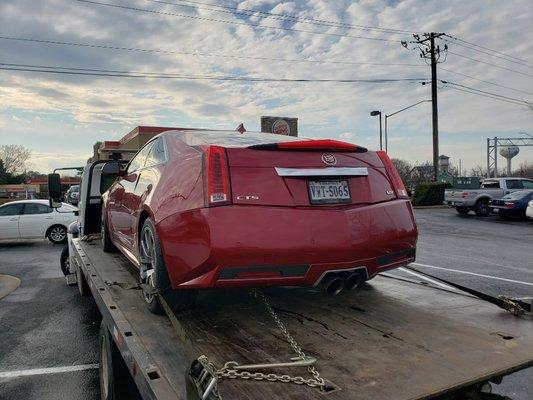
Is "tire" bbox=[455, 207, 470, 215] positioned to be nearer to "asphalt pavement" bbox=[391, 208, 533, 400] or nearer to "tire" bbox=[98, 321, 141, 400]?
"asphalt pavement" bbox=[391, 208, 533, 400]

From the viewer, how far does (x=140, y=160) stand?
4562 mm

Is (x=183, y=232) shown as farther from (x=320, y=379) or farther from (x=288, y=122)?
(x=288, y=122)

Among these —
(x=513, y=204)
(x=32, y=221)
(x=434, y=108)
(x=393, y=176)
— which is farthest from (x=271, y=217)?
(x=434, y=108)

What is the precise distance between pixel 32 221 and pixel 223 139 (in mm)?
13807

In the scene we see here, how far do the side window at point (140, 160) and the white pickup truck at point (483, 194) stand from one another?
19.8 m

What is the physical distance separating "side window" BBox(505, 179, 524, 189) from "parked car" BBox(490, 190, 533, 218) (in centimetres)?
218

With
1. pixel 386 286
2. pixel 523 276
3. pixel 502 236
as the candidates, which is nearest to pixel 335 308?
pixel 386 286

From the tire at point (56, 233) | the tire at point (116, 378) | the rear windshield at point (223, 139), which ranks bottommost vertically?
the tire at point (56, 233)

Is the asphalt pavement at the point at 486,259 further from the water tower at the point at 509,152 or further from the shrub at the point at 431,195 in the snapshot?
the water tower at the point at 509,152

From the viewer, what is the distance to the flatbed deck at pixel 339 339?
6.82ft

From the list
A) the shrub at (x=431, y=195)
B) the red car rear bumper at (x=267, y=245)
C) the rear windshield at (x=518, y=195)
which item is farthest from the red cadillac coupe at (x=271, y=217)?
the shrub at (x=431, y=195)

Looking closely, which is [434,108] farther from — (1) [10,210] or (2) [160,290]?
(2) [160,290]

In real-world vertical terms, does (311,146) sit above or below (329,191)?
above

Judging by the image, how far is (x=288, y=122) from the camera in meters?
24.4
